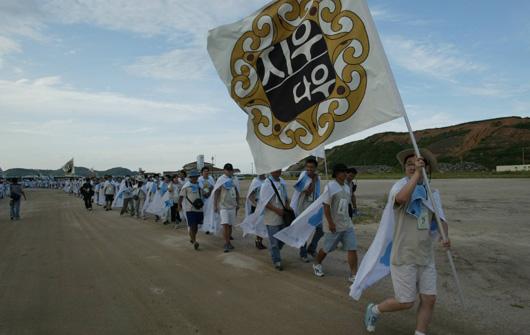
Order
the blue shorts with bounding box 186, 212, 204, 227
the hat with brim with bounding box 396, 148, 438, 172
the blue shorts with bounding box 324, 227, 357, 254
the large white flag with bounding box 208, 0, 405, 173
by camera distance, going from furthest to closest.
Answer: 1. the blue shorts with bounding box 186, 212, 204, 227
2. the blue shorts with bounding box 324, 227, 357, 254
3. the large white flag with bounding box 208, 0, 405, 173
4. the hat with brim with bounding box 396, 148, 438, 172

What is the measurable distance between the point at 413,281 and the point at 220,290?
9.28ft

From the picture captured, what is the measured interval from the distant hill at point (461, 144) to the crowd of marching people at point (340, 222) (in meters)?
77.6

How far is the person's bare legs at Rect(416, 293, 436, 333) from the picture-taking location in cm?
307

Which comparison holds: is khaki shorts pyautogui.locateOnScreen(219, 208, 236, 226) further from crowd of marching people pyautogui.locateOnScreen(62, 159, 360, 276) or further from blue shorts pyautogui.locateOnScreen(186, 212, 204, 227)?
blue shorts pyautogui.locateOnScreen(186, 212, 204, 227)

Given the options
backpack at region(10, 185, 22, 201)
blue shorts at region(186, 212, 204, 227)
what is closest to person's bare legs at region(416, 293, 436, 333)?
blue shorts at region(186, 212, 204, 227)

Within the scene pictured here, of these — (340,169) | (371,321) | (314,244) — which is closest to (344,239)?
(340,169)

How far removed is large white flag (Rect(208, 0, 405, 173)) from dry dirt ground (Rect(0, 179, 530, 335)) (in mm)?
1909

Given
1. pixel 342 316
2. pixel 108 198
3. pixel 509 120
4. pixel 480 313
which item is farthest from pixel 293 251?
pixel 509 120

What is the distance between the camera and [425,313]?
308 centimetres

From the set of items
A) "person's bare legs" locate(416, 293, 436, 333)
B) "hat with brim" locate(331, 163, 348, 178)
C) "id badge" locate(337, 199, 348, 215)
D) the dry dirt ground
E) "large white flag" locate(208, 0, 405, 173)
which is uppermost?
"large white flag" locate(208, 0, 405, 173)

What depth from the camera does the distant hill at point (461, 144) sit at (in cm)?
7431

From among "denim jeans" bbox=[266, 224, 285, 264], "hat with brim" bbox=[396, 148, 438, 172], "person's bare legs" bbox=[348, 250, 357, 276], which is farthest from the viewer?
"denim jeans" bbox=[266, 224, 285, 264]

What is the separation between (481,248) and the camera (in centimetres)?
695

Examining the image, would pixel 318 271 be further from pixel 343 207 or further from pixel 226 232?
pixel 226 232
